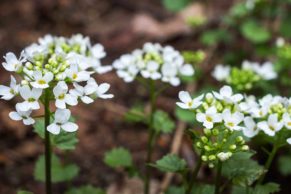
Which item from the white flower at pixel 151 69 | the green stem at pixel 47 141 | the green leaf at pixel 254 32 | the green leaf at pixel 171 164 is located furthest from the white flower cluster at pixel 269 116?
the green leaf at pixel 254 32

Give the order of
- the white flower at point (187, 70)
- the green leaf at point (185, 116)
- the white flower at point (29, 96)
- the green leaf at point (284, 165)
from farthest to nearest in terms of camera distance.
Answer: the green leaf at point (185, 116)
the green leaf at point (284, 165)
the white flower at point (187, 70)
the white flower at point (29, 96)

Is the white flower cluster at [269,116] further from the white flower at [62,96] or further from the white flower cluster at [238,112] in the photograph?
the white flower at [62,96]

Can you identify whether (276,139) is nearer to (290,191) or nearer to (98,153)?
(290,191)

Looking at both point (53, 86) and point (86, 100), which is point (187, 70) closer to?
point (86, 100)

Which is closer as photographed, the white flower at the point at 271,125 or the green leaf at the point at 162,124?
the white flower at the point at 271,125

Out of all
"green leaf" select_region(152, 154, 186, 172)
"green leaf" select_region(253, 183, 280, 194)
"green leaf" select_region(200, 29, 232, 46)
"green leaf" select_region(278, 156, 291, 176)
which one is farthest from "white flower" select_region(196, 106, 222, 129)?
"green leaf" select_region(200, 29, 232, 46)

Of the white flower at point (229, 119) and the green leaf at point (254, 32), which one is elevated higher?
the green leaf at point (254, 32)

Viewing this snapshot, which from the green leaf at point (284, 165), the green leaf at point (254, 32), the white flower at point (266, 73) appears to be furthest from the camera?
the green leaf at point (254, 32)

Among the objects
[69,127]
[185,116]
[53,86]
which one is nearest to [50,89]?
[53,86]

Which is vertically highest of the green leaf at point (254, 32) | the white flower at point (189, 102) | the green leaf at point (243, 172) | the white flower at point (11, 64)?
the green leaf at point (254, 32)
